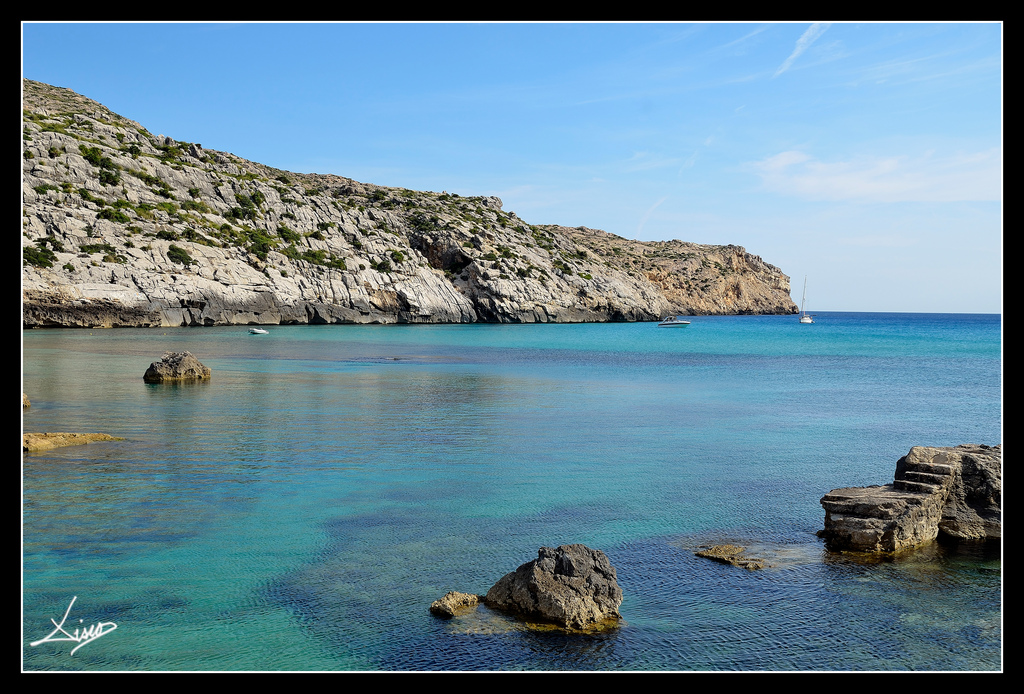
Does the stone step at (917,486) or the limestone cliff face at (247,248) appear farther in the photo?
the limestone cliff face at (247,248)

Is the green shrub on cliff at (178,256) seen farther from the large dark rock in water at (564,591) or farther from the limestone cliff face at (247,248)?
the large dark rock in water at (564,591)

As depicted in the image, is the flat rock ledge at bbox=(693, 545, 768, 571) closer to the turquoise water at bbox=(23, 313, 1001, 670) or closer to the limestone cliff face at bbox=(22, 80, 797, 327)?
the turquoise water at bbox=(23, 313, 1001, 670)

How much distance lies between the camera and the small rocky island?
6.67 meters

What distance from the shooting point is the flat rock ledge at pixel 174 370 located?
24.5m

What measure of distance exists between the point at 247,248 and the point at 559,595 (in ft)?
244

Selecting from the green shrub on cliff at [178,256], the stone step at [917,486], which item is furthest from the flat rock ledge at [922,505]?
the green shrub on cliff at [178,256]

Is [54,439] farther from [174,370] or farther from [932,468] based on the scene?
[932,468]

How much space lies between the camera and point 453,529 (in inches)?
379

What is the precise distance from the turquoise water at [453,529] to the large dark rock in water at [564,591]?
245 mm

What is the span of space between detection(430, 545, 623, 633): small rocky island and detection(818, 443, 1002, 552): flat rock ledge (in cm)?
352
